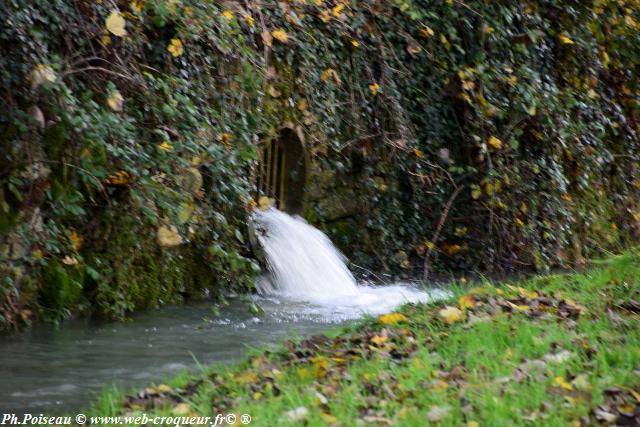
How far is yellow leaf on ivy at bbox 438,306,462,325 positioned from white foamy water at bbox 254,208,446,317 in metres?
2.97

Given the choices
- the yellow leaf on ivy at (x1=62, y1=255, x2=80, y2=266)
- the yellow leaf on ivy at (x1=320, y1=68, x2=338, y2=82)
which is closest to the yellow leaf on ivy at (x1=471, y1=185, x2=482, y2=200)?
the yellow leaf on ivy at (x1=320, y1=68, x2=338, y2=82)

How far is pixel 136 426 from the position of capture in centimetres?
469

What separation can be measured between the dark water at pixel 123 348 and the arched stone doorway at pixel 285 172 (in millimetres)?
2351

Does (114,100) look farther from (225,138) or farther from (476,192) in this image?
(476,192)

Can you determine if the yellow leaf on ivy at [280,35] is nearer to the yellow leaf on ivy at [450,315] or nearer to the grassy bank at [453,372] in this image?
the grassy bank at [453,372]

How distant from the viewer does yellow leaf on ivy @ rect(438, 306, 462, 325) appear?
247 inches

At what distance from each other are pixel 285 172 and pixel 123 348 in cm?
450

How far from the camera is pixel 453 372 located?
514 cm

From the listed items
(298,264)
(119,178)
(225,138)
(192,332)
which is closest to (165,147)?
(119,178)

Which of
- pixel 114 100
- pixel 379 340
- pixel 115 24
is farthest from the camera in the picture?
pixel 114 100

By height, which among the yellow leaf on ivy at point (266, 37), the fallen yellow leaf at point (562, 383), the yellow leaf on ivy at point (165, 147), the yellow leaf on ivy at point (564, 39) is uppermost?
the yellow leaf on ivy at point (564, 39)

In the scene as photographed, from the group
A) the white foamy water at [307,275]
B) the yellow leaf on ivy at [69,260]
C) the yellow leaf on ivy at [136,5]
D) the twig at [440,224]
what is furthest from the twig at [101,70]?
the twig at [440,224]

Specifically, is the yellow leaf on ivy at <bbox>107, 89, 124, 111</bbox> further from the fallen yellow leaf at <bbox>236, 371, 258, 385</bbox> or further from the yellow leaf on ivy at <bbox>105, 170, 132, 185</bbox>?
the fallen yellow leaf at <bbox>236, 371, 258, 385</bbox>

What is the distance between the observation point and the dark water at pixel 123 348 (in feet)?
19.7
